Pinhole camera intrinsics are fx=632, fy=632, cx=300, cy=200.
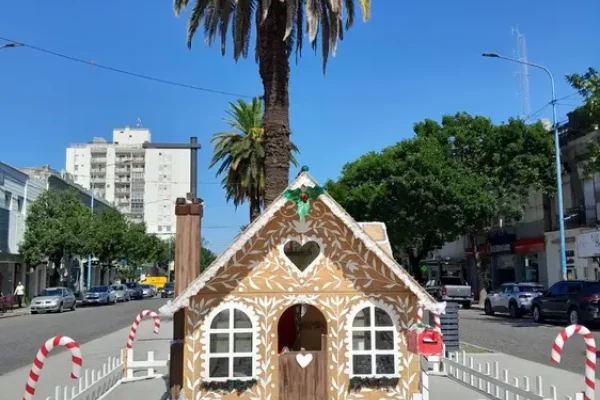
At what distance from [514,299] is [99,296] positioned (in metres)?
30.3

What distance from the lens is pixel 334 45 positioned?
1680cm

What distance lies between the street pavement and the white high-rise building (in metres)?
103

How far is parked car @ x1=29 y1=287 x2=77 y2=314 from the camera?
1432 inches

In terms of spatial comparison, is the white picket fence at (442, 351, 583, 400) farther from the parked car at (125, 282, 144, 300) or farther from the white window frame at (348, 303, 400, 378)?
the parked car at (125, 282, 144, 300)

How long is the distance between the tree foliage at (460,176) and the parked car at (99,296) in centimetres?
2118

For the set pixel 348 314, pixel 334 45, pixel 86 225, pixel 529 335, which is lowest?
pixel 529 335

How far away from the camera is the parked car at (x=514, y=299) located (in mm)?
28859

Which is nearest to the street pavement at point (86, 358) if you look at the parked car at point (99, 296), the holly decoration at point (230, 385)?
the holly decoration at point (230, 385)

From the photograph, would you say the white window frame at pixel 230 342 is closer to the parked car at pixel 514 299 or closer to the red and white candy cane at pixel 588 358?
the red and white candy cane at pixel 588 358

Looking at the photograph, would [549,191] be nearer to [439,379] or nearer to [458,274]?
[458,274]

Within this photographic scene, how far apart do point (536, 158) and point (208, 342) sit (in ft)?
101

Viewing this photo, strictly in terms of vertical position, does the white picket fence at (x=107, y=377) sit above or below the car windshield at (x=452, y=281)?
below

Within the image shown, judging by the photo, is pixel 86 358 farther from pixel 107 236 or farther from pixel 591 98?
pixel 107 236

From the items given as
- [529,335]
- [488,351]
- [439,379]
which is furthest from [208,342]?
[529,335]
